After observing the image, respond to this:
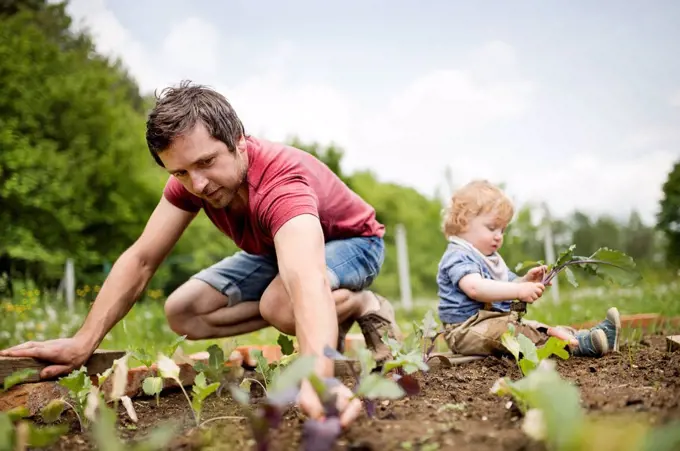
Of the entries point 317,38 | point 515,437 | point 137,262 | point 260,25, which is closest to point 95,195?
point 260,25

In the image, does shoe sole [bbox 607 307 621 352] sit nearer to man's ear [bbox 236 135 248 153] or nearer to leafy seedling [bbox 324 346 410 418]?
leafy seedling [bbox 324 346 410 418]

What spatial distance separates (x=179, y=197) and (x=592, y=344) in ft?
5.82

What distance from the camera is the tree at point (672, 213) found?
236 inches

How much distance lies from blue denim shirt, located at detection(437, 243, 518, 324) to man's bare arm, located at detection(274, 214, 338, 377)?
3.37 ft

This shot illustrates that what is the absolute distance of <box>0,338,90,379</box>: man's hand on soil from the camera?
2.20m

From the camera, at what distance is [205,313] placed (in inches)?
118

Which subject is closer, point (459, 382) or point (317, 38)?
point (459, 382)

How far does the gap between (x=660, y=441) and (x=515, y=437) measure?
401mm

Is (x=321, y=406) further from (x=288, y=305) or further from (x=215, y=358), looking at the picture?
(x=288, y=305)

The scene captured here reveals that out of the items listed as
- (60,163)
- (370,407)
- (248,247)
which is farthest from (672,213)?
(60,163)

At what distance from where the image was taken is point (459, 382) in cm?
217

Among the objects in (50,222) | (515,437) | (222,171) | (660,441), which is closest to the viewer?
(660,441)

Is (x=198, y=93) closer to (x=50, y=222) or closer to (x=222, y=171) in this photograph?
(x=222, y=171)

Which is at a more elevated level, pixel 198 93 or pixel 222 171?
pixel 198 93
